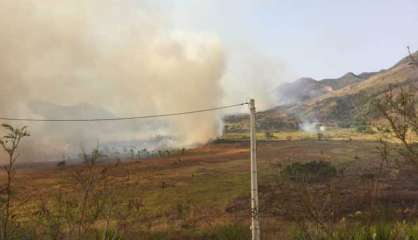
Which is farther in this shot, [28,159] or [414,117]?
[28,159]

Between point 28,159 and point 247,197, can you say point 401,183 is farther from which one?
point 28,159

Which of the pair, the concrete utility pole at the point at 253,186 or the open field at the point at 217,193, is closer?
the concrete utility pole at the point at 253,186

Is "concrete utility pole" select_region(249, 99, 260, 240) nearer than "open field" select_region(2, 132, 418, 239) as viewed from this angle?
Yes

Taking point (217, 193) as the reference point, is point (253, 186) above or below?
above

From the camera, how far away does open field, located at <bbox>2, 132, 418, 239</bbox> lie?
53.9ft

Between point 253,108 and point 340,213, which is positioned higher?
point 253,108

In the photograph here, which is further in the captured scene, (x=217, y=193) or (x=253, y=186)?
(x=217, y=193)

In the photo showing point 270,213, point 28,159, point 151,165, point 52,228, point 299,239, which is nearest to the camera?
point 52,228

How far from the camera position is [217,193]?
26484 mm

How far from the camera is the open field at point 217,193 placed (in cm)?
1644

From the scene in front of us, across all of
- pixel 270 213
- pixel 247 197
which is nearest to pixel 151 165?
pixel 247 197

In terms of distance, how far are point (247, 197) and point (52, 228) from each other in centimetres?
1695

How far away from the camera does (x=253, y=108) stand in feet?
38.8

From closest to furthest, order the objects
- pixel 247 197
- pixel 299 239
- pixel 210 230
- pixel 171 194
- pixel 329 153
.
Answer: pixel 299 239 → pixel 210 230 → pixel 247 197 → pixel 171 194 → pixel 329 153
